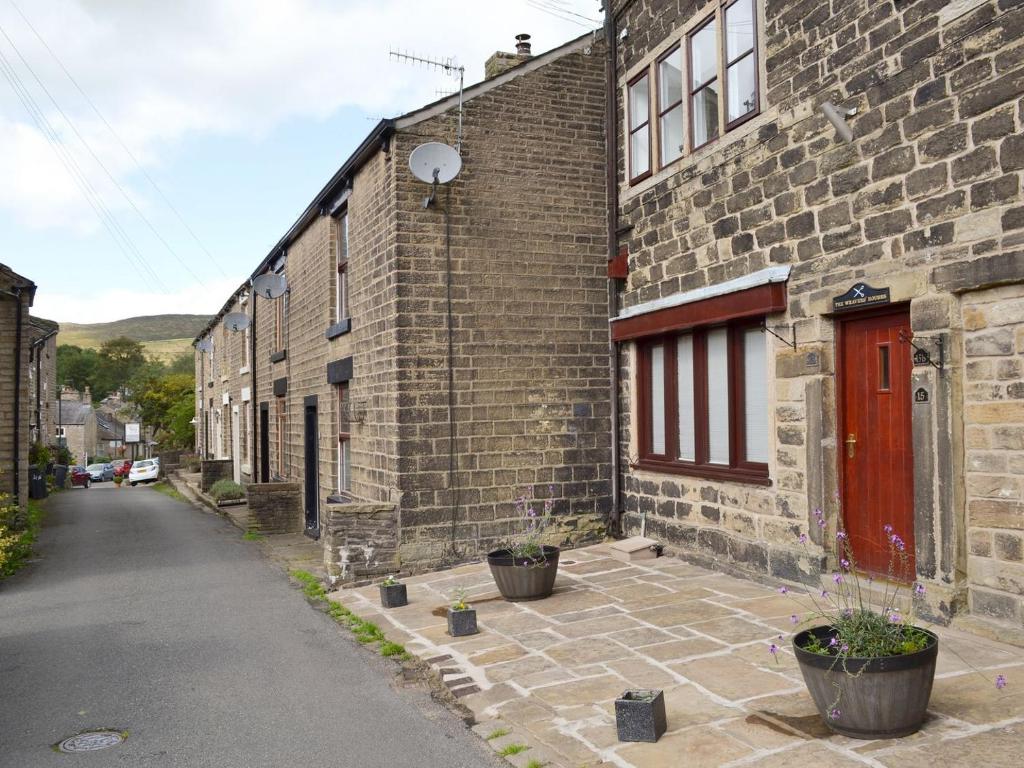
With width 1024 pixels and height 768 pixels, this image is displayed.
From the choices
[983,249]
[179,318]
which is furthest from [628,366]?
[179,318]

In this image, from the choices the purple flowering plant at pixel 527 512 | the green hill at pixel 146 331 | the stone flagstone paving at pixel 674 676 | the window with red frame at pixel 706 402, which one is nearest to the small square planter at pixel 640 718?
the stone flagstone paving at pixel 674 676

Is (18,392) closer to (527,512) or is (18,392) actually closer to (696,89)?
(527,512)

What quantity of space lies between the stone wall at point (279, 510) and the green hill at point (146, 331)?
16365 cm

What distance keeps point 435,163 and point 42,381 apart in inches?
1306

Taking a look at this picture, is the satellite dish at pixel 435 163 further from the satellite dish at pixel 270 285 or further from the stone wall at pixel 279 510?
the satellite dish at pixel 270 285

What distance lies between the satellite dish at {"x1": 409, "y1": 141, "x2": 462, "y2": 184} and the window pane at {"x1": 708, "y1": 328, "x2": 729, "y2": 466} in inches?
142

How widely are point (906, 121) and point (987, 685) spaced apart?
13.4 ft

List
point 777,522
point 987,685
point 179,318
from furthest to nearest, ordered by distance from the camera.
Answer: point 179,318
point 777,522
point 987,685

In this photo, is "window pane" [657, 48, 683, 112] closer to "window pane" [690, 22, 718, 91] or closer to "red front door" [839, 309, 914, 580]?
"window pane" [690, 22, 718, 91]

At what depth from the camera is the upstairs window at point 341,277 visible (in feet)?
45.0

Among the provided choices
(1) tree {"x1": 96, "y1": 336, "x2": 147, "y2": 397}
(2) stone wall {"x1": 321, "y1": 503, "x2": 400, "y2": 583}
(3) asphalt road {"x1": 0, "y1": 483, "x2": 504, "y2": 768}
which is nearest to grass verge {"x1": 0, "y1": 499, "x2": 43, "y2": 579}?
(3) asphalt road {"x1": 0, "y1": 483, "x2": 504, "y2": 768}

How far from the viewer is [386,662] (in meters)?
6.85

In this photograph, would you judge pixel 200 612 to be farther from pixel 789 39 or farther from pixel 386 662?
pixel 789 39

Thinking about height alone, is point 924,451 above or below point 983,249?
below
